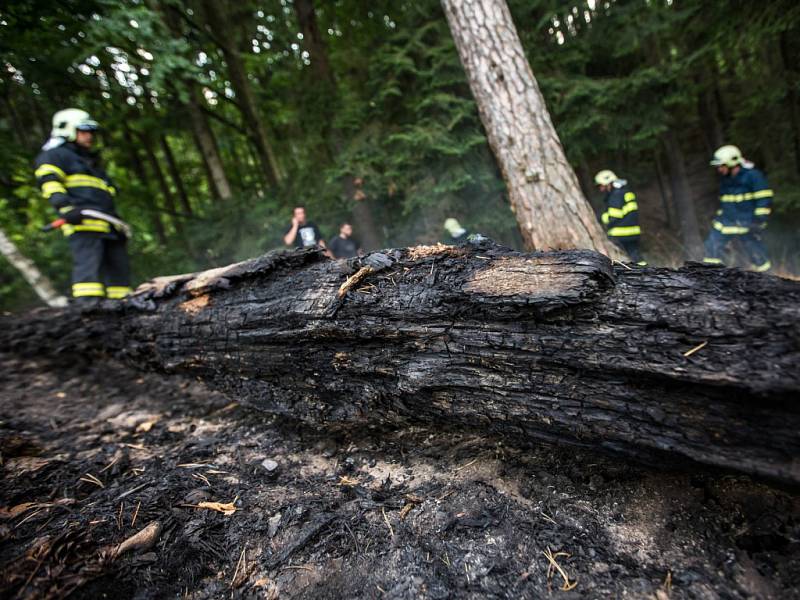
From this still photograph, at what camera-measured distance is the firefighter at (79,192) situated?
3971 millimetres

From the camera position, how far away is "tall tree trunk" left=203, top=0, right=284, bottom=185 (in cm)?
866

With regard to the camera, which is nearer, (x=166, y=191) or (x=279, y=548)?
(x=279, y=548)

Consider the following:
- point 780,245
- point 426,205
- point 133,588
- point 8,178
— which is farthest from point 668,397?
point 8,178

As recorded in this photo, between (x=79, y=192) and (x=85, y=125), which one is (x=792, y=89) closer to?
(x=85, y=125)

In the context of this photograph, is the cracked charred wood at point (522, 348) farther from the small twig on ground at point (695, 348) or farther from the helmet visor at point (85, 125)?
the helmet visor at point (85, 125)

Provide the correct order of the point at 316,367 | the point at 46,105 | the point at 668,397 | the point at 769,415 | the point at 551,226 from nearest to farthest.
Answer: the point at 769,415, the point at 668,397, the point at 316,367, the point at 551,226, the point at 46,105

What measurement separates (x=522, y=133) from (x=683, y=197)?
751cm

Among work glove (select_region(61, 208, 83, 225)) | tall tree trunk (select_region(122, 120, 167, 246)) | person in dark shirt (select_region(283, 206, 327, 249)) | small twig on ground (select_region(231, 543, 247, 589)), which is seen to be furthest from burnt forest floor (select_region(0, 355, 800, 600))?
tall tree trunk (select_region(122, 120, 167, 246))

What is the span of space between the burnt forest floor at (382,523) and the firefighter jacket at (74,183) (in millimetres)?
2794

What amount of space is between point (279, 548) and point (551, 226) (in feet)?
11.6

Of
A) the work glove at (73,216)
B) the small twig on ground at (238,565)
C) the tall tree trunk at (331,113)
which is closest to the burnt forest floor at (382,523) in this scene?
the small twig on ground at (238,565)

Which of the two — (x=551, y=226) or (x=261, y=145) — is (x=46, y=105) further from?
(x=551, y=226)

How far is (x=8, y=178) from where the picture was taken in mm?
7680

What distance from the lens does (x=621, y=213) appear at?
5.83 meters
